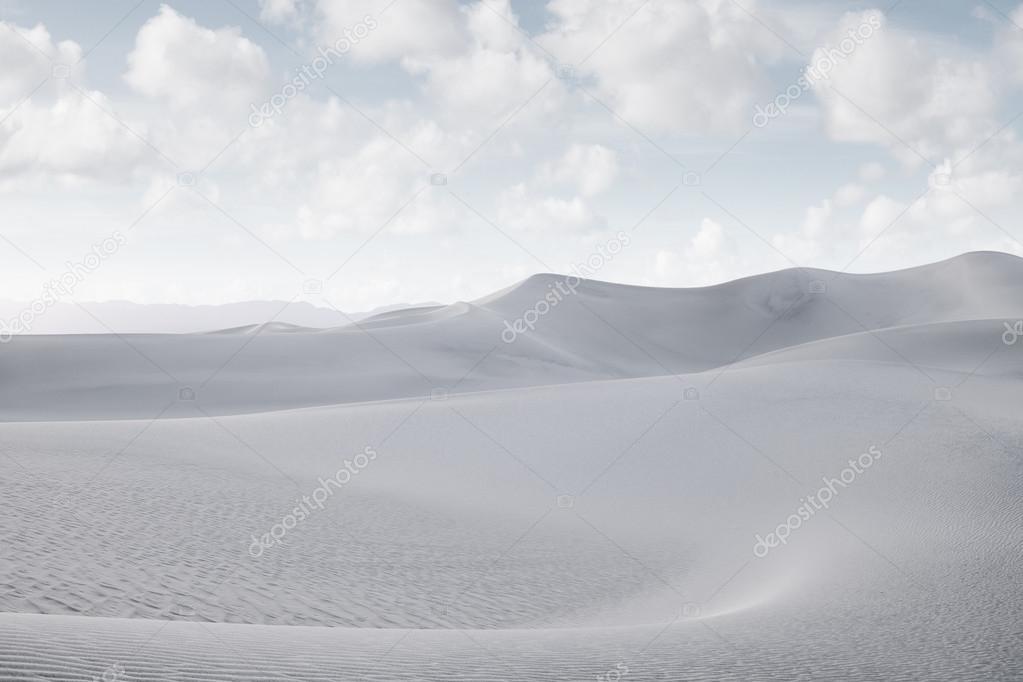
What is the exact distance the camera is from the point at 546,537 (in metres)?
11.2

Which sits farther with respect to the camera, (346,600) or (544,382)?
(544,382)

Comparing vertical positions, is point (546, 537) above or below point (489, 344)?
below

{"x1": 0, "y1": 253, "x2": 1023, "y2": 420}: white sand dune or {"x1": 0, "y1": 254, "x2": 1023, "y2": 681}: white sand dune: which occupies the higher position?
{"x1": 0, "y1": 253, "x2": 1023, "y2": 420}: white sand dune

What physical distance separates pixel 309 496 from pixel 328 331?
112 ft

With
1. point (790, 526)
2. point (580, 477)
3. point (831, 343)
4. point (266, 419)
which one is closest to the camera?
point (790, 526)

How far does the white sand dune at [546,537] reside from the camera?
502cm

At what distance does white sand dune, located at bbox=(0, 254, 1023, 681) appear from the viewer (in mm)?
5016

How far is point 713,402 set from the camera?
18.6m

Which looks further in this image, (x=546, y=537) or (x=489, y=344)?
(x=489, y=344)

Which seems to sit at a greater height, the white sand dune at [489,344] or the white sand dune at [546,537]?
the white sand dune at [489,344]

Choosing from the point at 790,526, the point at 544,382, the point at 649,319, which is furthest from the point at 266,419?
the point at 649,319

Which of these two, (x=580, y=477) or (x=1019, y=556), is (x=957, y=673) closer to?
(x=1019, y=556)

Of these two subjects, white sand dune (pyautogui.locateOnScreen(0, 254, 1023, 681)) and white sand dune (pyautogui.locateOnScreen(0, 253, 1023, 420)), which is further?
white sand dune (pyautogui.locateOnScreen(0, 253, 1023, 420))

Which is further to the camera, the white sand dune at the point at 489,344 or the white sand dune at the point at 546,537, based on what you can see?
the white sand dune at the point at 489,344
